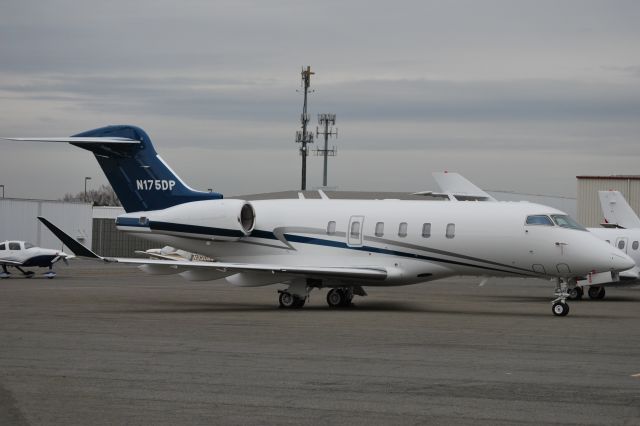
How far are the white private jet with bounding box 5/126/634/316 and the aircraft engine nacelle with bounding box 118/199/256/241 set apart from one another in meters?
0.03

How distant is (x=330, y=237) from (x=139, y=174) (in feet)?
19.2

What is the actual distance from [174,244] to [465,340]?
38.6 feet

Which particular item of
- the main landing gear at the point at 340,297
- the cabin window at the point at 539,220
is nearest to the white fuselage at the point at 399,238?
the cabin window at the point at 539,220

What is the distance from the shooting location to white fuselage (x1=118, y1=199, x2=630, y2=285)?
2383 cm

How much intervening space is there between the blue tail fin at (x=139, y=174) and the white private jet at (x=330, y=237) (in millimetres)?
28

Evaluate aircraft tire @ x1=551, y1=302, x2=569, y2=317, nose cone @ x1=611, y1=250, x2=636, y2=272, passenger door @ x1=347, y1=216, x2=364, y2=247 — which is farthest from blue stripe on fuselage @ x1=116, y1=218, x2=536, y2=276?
nose cone @ x1=611, y1=250, x2=636, y2=272

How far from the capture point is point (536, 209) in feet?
80.4

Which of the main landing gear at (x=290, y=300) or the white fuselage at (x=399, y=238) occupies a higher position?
the white fuselage at (x=399, y=238)

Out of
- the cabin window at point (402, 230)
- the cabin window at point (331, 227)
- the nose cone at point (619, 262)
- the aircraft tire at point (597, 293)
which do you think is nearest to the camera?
the nose cone at point (619, 262)

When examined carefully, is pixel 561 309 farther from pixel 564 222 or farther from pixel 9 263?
pixel 9 263

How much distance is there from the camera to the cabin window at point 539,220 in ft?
78.9

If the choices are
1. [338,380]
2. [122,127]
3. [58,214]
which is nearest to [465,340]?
[338,380]

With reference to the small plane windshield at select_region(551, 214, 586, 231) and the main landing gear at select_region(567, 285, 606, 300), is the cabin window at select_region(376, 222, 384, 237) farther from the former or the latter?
the main landing gear at select_region(567, 285, 606, 300)

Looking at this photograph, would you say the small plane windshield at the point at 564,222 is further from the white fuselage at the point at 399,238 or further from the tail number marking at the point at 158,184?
the tail number marking at the point at 158,184
